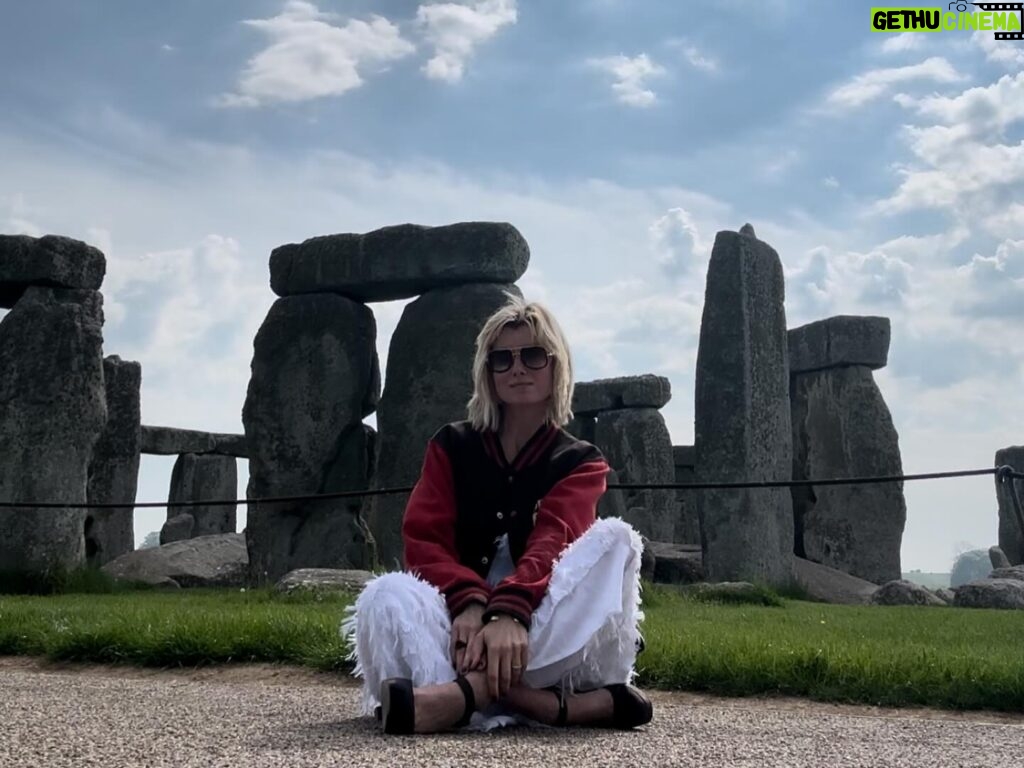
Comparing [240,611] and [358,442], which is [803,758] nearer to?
[240,611]

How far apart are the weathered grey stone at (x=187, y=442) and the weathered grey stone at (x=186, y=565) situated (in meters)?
5.56

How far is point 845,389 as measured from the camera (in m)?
15.6

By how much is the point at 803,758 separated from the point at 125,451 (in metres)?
12.1

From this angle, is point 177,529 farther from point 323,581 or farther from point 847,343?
point 323,581

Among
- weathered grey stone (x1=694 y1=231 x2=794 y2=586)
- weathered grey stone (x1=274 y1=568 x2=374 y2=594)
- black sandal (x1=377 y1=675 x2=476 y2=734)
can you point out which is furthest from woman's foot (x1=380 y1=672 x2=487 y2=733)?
weathered grey stone (x1=694 y1=231 x2=794 y2=586)

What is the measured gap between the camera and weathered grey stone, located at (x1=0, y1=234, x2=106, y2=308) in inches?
428

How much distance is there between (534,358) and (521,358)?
4cm

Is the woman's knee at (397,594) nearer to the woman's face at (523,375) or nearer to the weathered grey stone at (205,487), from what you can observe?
the woman's face at (523,375)

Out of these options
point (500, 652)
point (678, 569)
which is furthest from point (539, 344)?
point (678, 569)

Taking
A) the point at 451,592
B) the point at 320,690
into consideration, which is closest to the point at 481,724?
the point at 451,592

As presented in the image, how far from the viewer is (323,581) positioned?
8312 mm

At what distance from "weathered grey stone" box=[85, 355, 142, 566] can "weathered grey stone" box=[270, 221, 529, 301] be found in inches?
89.6

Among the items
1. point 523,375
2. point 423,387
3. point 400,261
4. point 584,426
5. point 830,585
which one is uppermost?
point 400,261

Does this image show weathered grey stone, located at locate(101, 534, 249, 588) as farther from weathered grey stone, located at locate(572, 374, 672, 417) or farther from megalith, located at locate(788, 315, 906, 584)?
megalith, located at locate(788, 315, 906, 584)
